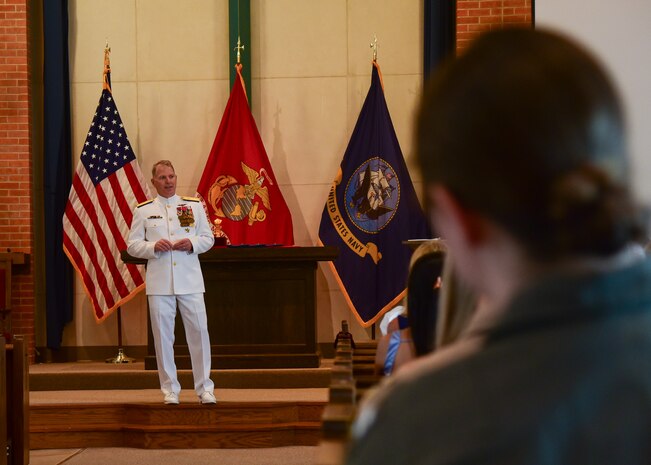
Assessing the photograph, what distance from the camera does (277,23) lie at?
812 cm

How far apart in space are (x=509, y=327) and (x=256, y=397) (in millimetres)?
5726

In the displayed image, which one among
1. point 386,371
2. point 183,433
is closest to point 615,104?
point 386,371

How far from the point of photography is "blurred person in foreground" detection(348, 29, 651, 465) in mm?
494

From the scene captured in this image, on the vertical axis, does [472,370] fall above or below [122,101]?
below

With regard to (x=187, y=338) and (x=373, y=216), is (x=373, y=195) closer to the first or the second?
(x=373, y=216)

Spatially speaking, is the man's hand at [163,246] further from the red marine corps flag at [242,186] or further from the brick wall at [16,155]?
the brick wall at [16,155]

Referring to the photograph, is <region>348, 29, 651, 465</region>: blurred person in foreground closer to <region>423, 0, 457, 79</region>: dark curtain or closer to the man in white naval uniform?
the man in white naval uniform

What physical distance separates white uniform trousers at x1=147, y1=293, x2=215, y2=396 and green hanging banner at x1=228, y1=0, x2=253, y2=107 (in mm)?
2856

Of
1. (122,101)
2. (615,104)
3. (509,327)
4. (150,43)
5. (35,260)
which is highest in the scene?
(150,43)

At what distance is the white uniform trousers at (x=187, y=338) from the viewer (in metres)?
5.79

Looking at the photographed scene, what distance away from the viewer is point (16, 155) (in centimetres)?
779

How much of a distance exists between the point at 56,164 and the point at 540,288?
7.83m

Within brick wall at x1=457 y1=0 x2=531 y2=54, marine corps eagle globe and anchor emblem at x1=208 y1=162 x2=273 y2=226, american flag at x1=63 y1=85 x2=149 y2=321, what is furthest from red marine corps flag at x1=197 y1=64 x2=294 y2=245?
brick wall at x1=457 y1=0 x2=531 y2=54

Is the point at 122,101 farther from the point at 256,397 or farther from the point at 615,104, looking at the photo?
the point at 615,104
